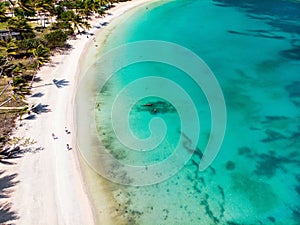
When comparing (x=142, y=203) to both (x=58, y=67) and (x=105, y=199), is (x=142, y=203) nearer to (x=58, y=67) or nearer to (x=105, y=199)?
(x=105, y=199)

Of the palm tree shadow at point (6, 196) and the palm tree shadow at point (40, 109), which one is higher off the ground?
the palm tree shadow at point (40, 109)

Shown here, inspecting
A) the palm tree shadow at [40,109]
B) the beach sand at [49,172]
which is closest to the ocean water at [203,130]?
the beach sand at [49,172]

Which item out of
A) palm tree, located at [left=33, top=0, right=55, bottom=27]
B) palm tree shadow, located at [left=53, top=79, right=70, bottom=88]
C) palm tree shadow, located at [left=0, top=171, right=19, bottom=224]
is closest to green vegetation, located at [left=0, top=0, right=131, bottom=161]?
palm tree, located at [left=33, top=0, right=55, bottom=27]

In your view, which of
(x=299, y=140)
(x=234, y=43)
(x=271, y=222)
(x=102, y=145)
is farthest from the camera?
(x=234, y=43)

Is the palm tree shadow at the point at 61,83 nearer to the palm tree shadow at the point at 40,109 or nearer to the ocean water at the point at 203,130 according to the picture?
the ocean water at the point at 203,130

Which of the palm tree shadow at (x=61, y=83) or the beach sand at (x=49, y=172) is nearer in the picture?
the beach sand at (x=49, y=172)

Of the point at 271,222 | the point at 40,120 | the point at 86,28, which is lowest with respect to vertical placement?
the point at 271,222

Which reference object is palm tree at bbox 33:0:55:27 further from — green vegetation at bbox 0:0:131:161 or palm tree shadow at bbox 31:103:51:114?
palm tree shadow at bbox 31:103:51:114

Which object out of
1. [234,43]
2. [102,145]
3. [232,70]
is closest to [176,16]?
[234,43]
